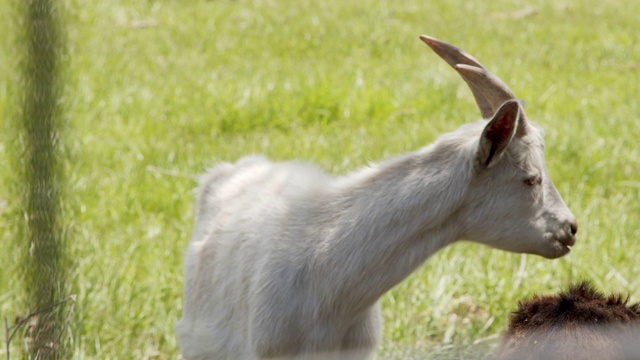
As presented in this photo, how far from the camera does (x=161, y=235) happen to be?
16.8 feet

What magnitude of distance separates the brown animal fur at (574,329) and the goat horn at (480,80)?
0.75m

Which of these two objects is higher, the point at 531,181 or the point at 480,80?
the point at 480,80

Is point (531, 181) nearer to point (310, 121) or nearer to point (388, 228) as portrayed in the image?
point (388, 228)

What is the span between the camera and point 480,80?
332 centimetres

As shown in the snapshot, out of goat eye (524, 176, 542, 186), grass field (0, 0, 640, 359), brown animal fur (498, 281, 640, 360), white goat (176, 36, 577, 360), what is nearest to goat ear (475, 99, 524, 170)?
white goat (176, 36, 577, 360)

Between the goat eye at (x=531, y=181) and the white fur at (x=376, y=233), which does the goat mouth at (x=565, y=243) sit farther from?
the goat eye at (x=531, y=181)

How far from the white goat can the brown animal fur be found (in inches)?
16.9

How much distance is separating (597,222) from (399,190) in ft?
7.91

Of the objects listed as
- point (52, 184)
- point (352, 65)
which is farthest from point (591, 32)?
point (52, 184)

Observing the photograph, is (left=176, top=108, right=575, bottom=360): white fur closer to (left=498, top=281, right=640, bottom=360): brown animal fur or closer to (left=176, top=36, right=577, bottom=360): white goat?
(left=176, top=36, right=577, bottom=360): white goat

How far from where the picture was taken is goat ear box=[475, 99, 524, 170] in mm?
2998

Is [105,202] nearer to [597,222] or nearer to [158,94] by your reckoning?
[158,94]

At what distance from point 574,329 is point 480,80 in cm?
101

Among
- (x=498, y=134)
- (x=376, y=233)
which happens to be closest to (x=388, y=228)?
(x=376, y=233)
